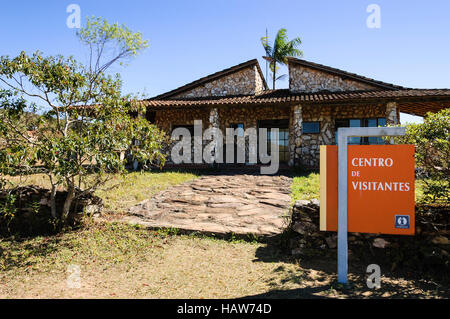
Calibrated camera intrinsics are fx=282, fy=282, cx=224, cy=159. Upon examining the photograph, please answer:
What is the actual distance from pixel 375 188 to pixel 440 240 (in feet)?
4.41

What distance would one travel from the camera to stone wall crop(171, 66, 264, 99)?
13508mm

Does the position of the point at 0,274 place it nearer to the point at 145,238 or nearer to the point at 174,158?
the point at 145,238

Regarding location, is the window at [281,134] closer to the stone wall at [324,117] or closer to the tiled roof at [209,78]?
the stone wall at [324,117]

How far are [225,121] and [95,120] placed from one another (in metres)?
8.51

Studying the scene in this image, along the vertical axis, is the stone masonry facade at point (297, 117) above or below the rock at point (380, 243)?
above

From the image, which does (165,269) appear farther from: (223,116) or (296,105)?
(223,116)

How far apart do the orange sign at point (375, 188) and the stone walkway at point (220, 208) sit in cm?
168

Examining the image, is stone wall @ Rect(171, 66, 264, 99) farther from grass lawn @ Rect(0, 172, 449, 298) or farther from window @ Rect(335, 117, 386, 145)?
grass lawn @ Rect(0, 172, 449, 298)

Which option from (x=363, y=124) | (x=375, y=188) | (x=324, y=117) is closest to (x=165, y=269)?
(x=375, y=188)

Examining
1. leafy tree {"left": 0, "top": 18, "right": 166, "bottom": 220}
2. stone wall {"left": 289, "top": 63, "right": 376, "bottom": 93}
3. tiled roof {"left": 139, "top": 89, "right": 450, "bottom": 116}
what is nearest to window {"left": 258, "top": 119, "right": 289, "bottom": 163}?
tiled roof {"left": 139, "top": 89, "right": 450, "bottom": 116}

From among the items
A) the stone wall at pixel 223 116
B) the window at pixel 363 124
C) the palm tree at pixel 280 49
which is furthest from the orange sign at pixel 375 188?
the palm tree at pixel 280 49

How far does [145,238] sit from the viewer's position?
464cm

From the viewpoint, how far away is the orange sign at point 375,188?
302cm
